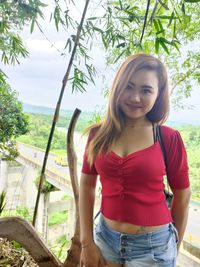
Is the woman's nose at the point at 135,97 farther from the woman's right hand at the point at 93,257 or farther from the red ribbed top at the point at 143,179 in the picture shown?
the woman's right hand at the point at 93,257

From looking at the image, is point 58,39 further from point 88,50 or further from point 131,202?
point 131,202

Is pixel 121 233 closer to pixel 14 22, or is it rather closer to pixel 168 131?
pixel 168 131

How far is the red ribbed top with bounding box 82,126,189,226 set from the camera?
0.65 m

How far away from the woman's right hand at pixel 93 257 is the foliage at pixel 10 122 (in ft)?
4.09

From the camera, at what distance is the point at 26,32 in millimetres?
1217

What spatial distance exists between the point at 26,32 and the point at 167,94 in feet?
2.75

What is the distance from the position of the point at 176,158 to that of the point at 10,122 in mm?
1382

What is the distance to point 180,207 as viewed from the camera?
74 centimetres

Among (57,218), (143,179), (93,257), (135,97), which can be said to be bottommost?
(57,218)

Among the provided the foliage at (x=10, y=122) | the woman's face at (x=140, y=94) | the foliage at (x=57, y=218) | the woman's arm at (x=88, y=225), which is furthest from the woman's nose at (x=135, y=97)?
the foliage at (x=57, y=218)

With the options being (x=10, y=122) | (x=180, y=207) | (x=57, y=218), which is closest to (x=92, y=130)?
(x=180, y=207)

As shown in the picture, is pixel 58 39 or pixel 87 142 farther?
pixel 58 39

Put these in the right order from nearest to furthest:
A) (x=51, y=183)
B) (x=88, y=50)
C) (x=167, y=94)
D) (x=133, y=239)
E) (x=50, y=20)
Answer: (x=133, y=239) → (x=167, y=94) → (x=50, y=20) → (x=88, y=50) → (x=51, y=183)

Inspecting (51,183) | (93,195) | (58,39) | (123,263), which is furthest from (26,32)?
(51,183)
